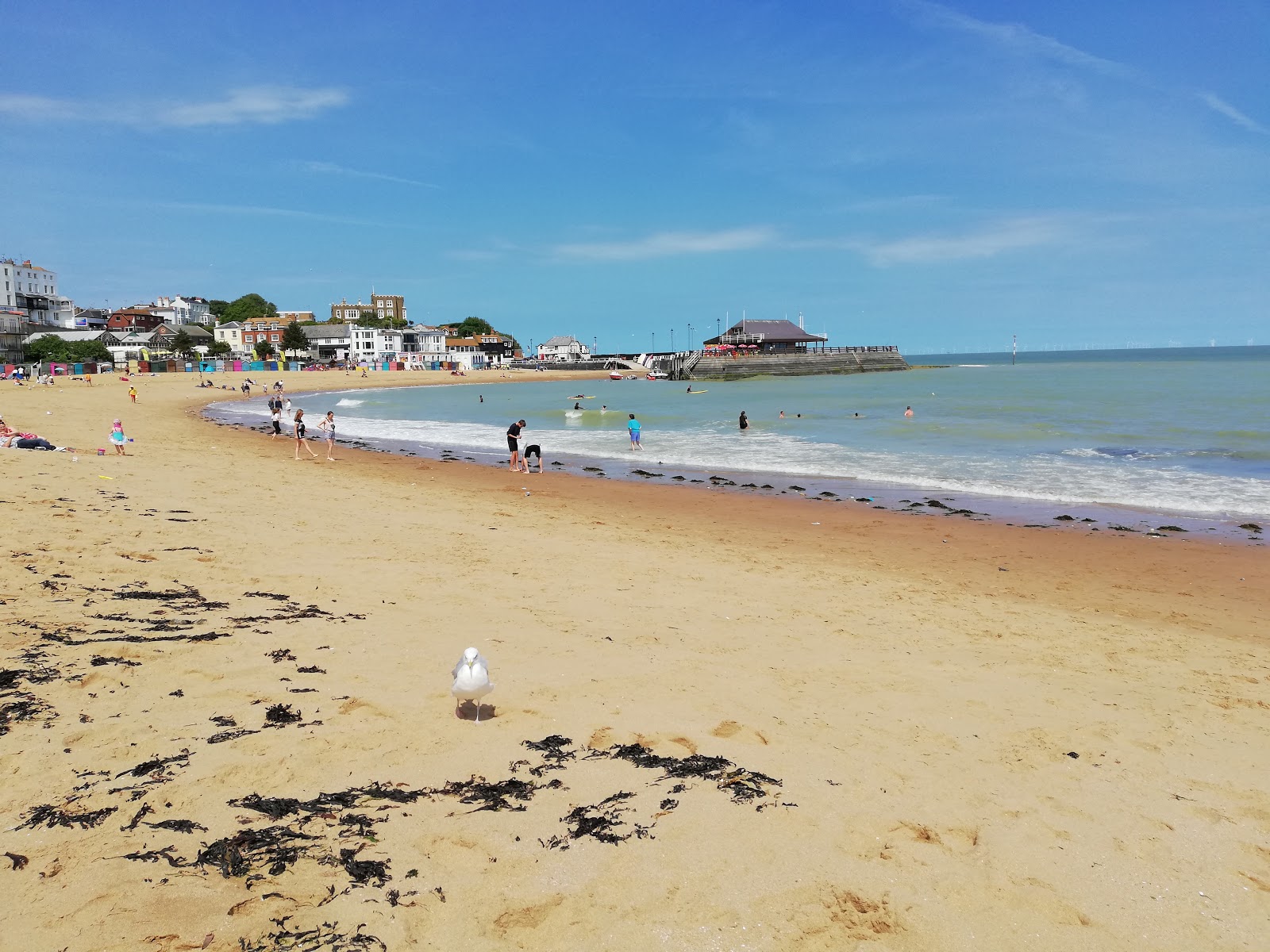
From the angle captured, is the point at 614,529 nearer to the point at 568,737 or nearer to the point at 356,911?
the point at 568,737

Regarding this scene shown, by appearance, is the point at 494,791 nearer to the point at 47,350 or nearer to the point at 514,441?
the point at 514,441

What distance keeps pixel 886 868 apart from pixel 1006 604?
6.38 metres

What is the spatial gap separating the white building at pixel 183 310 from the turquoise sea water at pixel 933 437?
95.8 meters

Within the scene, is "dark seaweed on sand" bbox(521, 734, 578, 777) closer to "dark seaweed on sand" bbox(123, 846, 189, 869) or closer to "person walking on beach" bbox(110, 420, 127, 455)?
"dark seaweed on sand" bbox(123, 846, 189, 869)

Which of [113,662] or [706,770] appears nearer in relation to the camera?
[706,770]

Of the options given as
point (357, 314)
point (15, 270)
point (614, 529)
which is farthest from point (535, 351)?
point (614, 529)

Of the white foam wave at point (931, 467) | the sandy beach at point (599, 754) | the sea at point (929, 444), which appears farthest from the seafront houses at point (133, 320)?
the sandy beach at point (599, 754)

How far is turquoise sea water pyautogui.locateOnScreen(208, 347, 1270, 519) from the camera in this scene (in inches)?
742

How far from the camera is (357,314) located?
569ft

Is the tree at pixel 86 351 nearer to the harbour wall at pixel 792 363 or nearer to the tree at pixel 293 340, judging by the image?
the tree at pixel 293 340

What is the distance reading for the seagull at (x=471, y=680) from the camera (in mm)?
4590

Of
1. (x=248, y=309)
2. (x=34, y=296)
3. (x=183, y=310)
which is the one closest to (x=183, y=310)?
(x=183, y=310)

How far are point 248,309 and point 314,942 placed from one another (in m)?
183

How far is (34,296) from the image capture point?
97875mm
